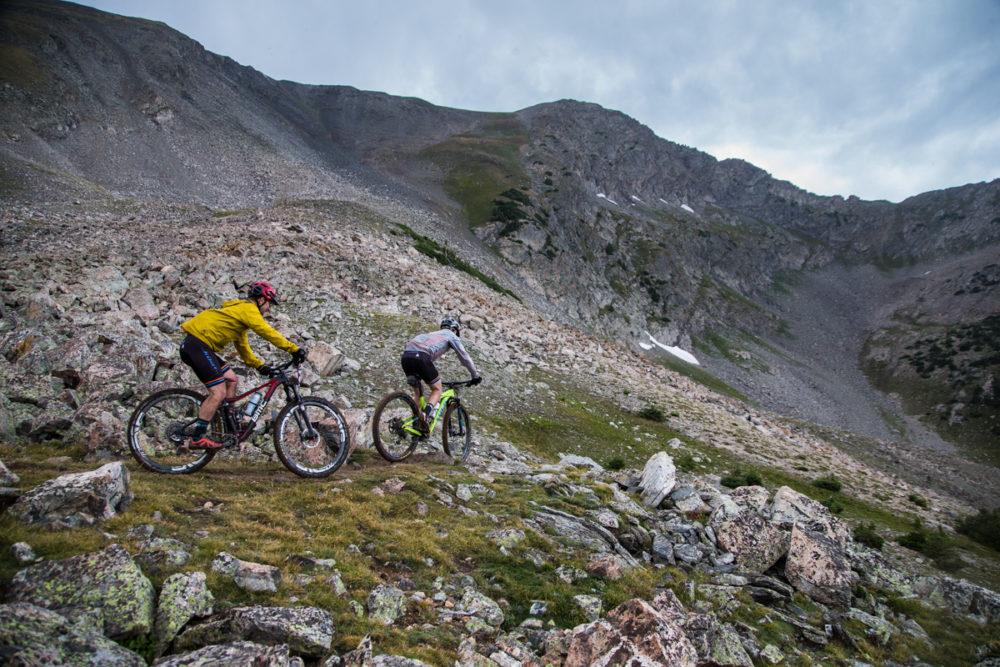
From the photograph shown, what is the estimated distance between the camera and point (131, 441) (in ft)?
25.7

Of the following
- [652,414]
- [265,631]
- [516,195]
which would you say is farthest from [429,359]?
[516,195]

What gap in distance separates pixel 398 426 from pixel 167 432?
184 inches

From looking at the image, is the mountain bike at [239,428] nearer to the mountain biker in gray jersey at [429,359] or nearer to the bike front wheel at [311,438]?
the bike front wheel at [311,438]

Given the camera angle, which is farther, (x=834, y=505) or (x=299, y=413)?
(x=834, y=505)

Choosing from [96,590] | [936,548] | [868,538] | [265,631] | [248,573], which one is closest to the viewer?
[96,590]

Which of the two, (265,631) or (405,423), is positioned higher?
(405,423)

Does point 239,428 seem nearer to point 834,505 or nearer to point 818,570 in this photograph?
point 818,570

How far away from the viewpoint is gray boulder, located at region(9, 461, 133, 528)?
507cm

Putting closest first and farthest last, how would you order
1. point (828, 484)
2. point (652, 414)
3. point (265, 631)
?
point (265, 631), point (828, 484), point (652, 414)

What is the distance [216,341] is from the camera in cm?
813

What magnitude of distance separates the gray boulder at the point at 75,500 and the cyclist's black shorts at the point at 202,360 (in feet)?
7.61

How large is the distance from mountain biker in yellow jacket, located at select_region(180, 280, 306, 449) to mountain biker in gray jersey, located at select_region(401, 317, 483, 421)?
293cm

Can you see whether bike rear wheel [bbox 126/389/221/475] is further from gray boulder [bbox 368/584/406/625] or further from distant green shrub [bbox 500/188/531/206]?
distant green shrub [bbox 500/188/531/206]

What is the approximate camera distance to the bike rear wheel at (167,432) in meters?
7.87
